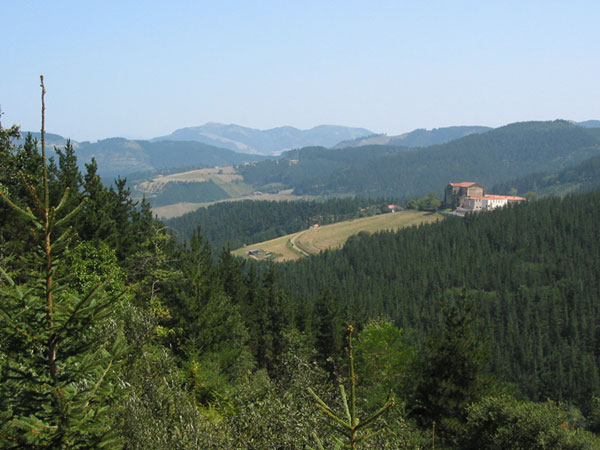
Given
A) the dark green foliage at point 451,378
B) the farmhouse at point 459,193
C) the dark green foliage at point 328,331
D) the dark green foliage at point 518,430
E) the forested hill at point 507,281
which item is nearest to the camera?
the dark green foliage at point 518,430

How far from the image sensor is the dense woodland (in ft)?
29.9

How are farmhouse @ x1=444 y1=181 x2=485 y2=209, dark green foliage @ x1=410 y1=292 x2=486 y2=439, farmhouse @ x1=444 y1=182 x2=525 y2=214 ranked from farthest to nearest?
1. farmhouse @ x1=444 y1=181 x2=485 y2=209
2. farmhouse @ x1=444 y1=182 x2=525 y2=214
3. dark green foliage @ x1=410 y1=292 x2=486 y2=439

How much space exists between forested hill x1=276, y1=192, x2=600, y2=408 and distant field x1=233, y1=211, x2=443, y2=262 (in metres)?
18.9

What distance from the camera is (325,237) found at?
605ft

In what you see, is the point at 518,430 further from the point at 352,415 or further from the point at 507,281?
the point at 507,281

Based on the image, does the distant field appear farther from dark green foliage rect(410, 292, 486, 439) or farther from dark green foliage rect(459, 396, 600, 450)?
dark green foliage rect(459, 396, 600, 450)

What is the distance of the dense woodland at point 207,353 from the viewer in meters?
9.12

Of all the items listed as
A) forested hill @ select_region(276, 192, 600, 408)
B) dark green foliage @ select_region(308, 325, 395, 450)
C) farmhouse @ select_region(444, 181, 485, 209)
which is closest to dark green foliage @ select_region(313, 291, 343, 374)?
forested hill @ select_region(276, 192, 600, 408)

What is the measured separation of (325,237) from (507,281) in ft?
265

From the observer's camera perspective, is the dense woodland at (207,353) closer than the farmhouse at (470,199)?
Yes

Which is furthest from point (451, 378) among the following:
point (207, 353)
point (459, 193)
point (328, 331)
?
point (459, 193)

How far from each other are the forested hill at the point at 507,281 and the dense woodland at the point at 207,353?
0.69 meters

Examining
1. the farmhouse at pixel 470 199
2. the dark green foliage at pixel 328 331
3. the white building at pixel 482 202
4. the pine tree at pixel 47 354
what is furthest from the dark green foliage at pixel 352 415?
the white building at pixel 482 202

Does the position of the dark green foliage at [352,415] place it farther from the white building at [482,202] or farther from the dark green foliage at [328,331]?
the white building at [482,202]
